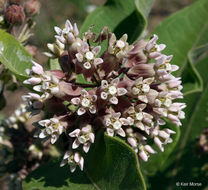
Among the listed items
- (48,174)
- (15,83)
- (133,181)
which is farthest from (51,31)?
(133,181)

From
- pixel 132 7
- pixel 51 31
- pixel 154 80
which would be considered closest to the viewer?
pixel 154 80

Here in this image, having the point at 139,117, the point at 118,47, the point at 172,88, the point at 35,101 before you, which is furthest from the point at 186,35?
the point at 35,101

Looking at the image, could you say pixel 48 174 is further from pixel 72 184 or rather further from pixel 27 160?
pixel 27 160

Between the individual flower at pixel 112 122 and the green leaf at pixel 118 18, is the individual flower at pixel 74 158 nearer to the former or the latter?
the individual flower at pixel 112 122

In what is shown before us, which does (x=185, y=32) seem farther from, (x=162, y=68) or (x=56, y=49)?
(x=56, y=49)

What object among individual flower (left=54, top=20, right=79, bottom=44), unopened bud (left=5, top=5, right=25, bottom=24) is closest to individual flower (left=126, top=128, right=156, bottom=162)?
individual flower (left=54, top=20, right=79, bottom=44)

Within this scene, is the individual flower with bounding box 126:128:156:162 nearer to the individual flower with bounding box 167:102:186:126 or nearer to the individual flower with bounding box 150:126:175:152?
the individual flower with bounding box 150:126:175:152

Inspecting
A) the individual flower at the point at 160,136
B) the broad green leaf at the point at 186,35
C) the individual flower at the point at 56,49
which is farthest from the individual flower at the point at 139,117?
the broad green leaf at the point at 186,35
